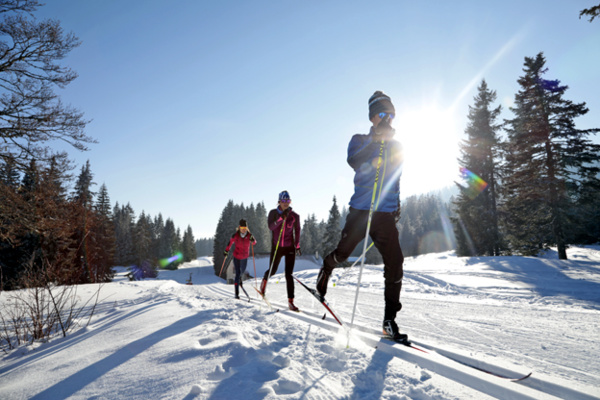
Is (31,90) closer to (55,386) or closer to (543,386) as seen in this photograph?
(55,386)

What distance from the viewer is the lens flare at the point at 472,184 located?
74.6ft

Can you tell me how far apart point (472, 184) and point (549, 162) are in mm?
7571

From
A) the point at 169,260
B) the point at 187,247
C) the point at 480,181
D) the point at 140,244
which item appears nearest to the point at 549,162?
the point at 480,181

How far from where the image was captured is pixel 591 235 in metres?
25.3

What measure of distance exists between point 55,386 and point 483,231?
2651 centimetres

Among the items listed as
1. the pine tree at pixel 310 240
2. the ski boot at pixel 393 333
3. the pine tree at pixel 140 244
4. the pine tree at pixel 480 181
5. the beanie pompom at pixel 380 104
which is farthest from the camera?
the pine tree at pixel 310 240

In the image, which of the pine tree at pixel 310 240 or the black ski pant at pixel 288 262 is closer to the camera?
the black ski pant at pixel 288 262

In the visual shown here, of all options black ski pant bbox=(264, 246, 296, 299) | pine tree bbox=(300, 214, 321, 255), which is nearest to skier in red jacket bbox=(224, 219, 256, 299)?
black ski pant bbox=(264, 246, 296, 299)

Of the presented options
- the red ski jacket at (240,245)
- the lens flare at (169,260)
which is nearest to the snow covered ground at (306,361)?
the red ski jacket at (240,245)

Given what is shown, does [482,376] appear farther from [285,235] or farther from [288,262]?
[285,235]

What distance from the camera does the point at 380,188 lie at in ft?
9.57

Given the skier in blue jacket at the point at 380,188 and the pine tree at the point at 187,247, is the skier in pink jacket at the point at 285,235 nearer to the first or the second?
the skier in blue jacket at the point at 380,188

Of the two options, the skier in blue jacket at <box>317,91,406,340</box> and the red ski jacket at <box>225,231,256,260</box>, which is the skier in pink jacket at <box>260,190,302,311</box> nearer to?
the red ski jacket at <box>225,231,256,260</box>

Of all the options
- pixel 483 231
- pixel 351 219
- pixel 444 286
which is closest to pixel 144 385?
pixel 351 219
